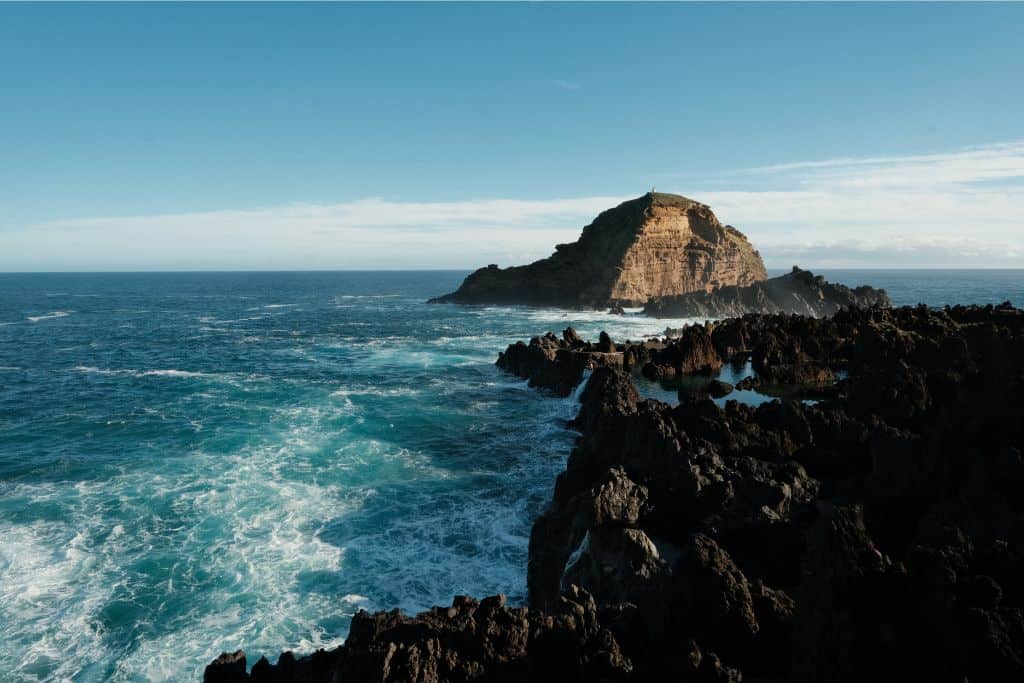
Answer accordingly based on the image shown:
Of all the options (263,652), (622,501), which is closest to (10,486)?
(263,652)

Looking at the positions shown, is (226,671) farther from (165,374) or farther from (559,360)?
(165,374)

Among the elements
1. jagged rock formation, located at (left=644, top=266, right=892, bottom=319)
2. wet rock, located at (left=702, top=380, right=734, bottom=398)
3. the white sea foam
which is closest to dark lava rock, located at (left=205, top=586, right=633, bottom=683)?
wet rock, located at (left=702, top=380, right=734, bottom=398)

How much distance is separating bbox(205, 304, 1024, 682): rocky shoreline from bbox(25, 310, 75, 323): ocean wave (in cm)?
10950

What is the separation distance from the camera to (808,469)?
84.0ft

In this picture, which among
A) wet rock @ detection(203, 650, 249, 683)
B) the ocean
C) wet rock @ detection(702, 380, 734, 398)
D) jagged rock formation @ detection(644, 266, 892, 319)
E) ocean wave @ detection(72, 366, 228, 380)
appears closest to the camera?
wet rock @ detection(203, 650, 249, 683)

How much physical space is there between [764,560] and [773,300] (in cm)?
10807

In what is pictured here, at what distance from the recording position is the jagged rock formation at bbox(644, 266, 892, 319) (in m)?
109

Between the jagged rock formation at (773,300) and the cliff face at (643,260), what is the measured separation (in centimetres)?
698

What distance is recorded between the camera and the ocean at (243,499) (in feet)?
60.4

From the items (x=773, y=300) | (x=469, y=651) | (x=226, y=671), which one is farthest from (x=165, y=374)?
(x=773, y=300)

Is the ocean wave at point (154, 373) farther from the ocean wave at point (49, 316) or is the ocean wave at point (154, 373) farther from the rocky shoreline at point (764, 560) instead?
the ocean wave at point (49, 316)

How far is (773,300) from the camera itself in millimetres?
114250

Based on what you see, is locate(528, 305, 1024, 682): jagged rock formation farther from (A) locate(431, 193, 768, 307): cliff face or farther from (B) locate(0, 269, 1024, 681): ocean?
(A) locate(431, 193, 768, 307): cliff face

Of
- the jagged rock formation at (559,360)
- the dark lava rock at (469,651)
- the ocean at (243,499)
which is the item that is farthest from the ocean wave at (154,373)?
the dark lava rock at (469,651)
